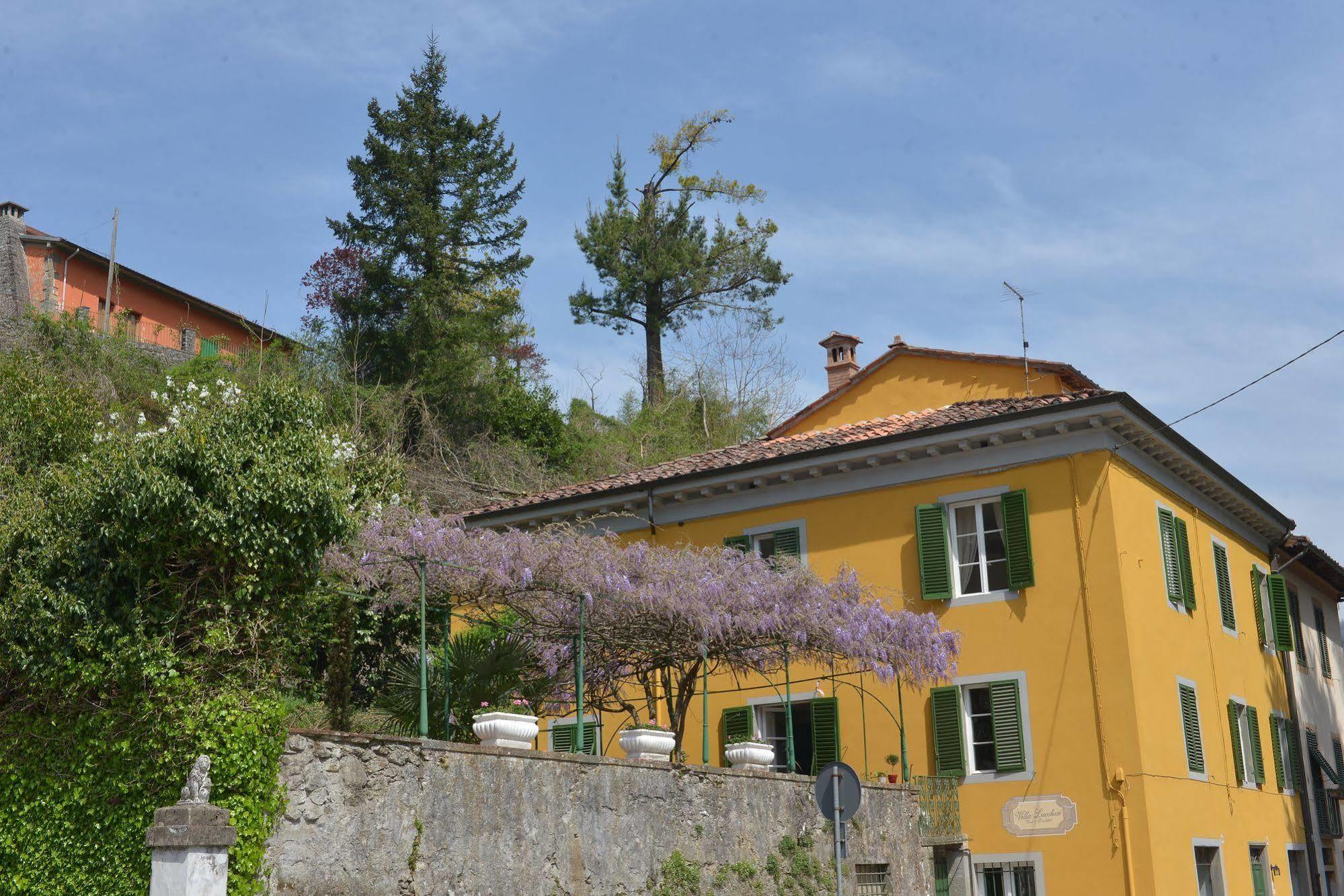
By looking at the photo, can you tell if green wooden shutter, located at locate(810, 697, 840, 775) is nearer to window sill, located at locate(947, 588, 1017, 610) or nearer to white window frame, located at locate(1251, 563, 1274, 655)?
window sill, located at locate(947, 588, 1017, 610)

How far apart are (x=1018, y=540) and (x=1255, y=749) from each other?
23.3 ft

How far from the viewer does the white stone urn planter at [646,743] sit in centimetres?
1402

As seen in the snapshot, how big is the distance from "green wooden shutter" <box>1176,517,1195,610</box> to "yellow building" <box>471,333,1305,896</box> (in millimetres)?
62

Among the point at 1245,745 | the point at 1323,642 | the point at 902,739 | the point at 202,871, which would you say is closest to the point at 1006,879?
the point at 902,739

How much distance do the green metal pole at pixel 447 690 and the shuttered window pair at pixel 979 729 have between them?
851 centimetres

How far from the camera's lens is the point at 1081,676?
62.8 ft

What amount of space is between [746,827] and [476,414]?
22.8 meters

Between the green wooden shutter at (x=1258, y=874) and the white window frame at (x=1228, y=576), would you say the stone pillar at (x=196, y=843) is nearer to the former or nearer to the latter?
the green wooden shutter at (x=1258, y=874)

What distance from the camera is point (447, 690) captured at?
44.3 ft

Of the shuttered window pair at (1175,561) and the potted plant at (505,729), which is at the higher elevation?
the shuttered window pair at (1175,561)

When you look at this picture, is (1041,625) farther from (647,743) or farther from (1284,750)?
(1284,750)

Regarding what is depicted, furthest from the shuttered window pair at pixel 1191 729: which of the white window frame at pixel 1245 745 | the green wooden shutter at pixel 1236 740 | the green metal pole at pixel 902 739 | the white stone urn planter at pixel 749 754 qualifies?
the white stone urn planter at pixel 749 754

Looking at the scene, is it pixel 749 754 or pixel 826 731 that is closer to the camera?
pixel 749 754

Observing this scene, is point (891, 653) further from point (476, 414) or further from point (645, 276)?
point (645, 276)
